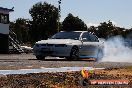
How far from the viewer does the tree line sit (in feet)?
315

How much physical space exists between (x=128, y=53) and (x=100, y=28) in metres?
92.9

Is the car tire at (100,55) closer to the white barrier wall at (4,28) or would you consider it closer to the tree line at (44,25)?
the white barrier wall at (4,28)

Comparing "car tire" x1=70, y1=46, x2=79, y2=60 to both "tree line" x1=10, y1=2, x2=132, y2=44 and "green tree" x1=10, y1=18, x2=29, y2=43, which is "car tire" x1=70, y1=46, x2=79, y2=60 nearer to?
"tree line" x1=10, y1=2, x2=132, y2=44

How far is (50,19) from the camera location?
9825cm

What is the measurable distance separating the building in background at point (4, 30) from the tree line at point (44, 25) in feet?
147

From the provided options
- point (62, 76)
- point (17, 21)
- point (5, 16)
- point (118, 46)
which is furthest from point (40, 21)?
point (62, 76)

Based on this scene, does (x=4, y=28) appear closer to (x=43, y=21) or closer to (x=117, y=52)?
(x=117, y=52)

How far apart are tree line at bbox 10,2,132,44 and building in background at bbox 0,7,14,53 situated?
44663 mm

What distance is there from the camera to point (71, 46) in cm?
2041

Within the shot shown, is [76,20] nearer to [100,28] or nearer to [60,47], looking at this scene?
[100,28]

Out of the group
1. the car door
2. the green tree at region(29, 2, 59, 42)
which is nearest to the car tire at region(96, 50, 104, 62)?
the car door

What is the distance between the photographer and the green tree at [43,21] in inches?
3770

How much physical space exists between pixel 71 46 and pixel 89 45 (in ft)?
5.57

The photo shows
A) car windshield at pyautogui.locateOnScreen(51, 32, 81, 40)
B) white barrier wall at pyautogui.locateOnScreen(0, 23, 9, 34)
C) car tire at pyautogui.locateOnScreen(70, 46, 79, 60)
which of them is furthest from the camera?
white barrier wall at pyautogui.locateOnScreen(0, 23, 9, 34)
